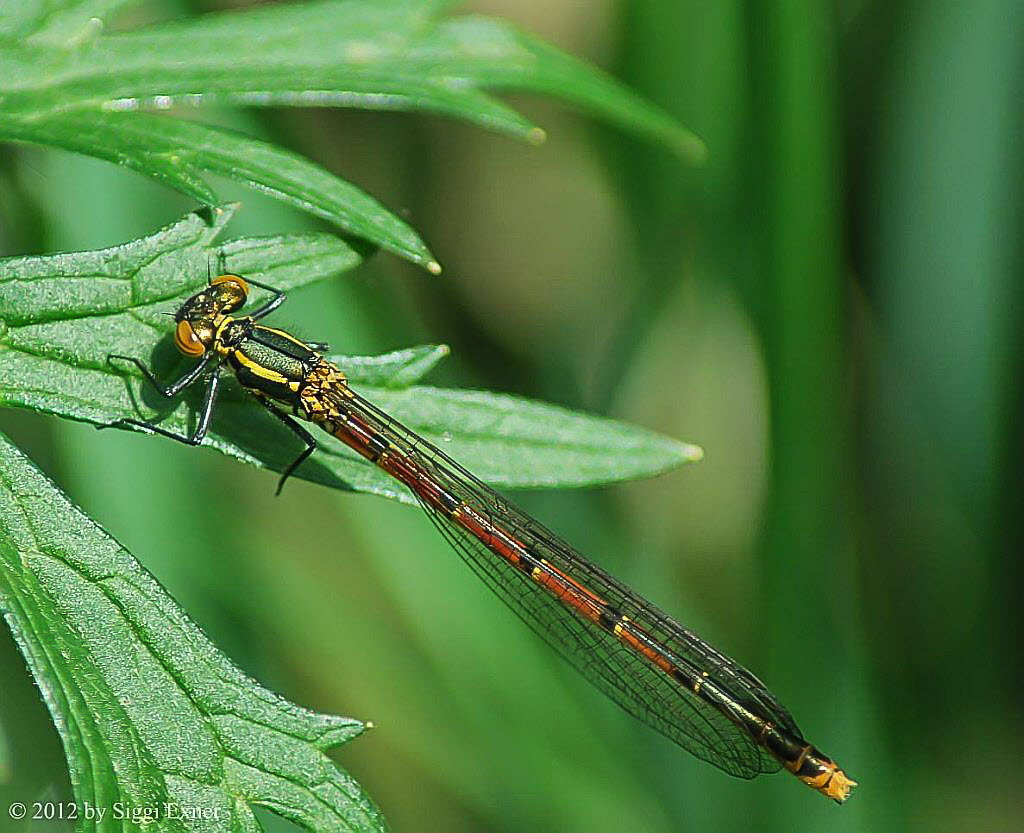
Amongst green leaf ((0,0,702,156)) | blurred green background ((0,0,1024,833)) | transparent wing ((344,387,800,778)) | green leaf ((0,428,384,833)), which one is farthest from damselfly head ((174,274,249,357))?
transparent wing ((344,387,800,778))

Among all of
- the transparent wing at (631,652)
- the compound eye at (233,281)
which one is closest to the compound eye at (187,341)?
the compound eye at (233,281)

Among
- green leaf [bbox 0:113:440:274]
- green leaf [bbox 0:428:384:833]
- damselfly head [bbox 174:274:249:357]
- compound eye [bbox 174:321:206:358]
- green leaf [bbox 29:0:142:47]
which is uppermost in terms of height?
green leaf [bbox 29:0:142:47]

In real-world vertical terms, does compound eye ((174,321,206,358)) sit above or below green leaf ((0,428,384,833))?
above

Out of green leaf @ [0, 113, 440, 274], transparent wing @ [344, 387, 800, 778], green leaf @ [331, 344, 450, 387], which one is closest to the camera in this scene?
green leaf @ [0, 113, 440, 274]

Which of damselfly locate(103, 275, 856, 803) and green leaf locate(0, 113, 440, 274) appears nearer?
green leaf locate(0, 113, 440, 274)

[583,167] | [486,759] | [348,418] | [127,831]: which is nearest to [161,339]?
[348,418]

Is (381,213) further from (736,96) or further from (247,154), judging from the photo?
(736,96)

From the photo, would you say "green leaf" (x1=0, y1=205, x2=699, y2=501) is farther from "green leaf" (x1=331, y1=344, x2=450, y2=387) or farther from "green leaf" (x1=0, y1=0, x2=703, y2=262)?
"green leaf" (x1=0, y1=0, x2=703, y2=262)

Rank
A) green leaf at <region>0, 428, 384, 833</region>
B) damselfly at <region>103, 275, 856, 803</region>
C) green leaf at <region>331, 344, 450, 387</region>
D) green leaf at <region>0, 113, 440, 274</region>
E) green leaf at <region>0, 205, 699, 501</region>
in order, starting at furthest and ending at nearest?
damselfly at <region>103, 275, 856, 803</region>
green leaf at <region>331, 344, 450, 387</region>
green leaf at <region>0, 113, 440, 274</region>
green leaf at <region>0, 205, 699, 501</region>
green leaf at <region>0, 428, 384, 833</region>
